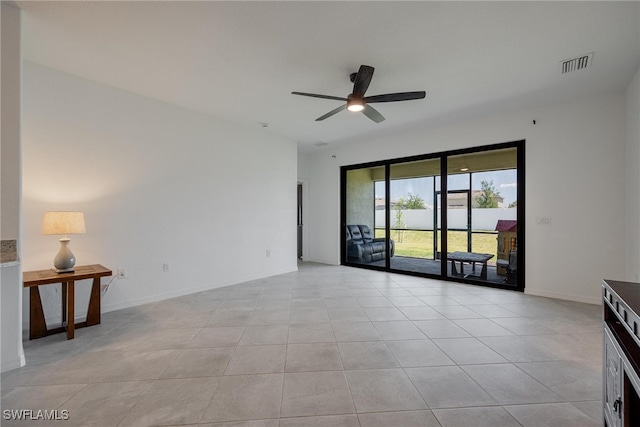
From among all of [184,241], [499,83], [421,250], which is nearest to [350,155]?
[421,250]

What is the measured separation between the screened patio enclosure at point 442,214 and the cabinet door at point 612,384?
3.50m

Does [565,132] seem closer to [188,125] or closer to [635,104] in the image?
[635,104]

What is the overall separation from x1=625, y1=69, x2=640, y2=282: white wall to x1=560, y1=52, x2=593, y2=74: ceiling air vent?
2.37 feet

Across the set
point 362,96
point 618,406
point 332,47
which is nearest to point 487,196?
point 362,96

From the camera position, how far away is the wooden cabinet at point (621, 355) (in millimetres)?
1069

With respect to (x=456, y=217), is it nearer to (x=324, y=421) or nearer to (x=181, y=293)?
(x=324, y=421)

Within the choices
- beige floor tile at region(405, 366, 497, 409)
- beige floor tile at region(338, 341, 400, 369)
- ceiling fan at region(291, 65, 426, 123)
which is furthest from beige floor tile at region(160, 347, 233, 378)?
ceiling fan at region(291, 65, 426, 123)

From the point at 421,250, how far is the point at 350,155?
2870 mm

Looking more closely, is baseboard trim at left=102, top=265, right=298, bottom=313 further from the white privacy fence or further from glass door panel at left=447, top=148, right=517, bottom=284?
glass door panel at left=447, top=148, right=517, bottom=284

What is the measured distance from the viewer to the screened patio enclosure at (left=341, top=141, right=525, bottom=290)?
480 cm

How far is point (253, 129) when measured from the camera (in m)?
5.27

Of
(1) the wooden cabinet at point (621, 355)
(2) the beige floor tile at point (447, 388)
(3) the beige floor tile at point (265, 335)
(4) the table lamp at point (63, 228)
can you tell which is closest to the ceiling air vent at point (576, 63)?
(1) the wooden cabinet at point (621, 355)

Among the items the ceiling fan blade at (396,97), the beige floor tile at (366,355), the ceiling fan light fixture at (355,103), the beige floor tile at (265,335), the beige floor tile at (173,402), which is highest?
the ceiling fan blade at (396,97)

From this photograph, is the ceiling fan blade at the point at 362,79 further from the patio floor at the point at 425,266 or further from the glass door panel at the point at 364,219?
the patio floor at the point at 425,266
